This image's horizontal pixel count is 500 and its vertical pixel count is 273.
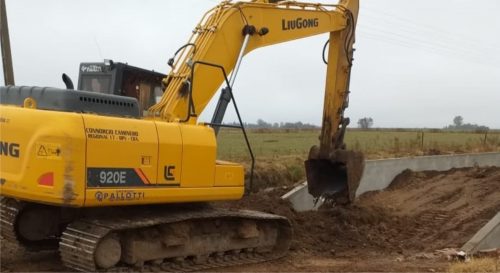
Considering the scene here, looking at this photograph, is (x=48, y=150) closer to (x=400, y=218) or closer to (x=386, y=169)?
(x=400, y=218)

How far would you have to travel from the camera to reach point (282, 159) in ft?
58.7

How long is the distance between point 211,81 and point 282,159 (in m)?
9.98

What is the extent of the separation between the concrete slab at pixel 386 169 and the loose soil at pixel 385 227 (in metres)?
0.34

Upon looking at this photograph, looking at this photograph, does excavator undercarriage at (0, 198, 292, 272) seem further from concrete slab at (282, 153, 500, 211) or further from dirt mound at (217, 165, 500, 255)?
concrete slab at (282, 153, 500, 211)

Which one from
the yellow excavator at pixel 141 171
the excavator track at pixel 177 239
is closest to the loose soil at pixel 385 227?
the excavator track at pixel 177 239

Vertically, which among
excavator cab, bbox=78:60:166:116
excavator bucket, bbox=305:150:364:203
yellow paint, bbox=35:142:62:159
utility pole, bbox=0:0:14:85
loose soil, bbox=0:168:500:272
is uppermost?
utility pole, bbox=0:0:14:85

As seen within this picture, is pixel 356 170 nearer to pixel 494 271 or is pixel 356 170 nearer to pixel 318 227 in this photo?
pixel 318 227

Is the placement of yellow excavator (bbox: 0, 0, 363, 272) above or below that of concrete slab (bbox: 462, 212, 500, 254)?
above

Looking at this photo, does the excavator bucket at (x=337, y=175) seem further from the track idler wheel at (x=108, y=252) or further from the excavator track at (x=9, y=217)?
the excavator track at (x=9, y=217)

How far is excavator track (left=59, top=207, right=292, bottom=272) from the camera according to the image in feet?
21.3

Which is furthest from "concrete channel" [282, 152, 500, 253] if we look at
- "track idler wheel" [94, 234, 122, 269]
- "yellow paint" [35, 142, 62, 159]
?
"yellow paint" [35, 142, 62, 159]

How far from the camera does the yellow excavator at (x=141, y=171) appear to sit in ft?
20.2

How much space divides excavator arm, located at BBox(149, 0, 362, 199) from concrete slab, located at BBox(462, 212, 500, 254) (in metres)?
2.09

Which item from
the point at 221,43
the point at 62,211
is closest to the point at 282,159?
the point at 221,43
